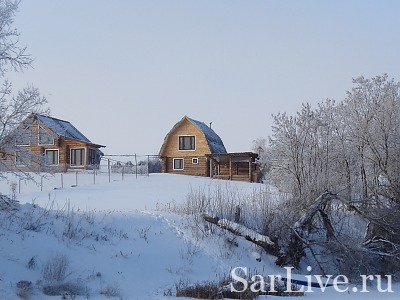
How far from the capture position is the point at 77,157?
49000 mm

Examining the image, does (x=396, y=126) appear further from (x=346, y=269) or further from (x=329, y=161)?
(x=346, y=269)

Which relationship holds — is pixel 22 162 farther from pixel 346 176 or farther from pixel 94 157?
pixel 94 157

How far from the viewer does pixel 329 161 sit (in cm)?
2670

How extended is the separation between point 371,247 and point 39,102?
12297 millimetres

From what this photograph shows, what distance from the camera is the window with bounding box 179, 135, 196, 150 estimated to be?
168ft

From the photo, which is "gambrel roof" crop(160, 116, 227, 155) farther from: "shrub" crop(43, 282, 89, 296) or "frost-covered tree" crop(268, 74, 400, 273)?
"shrub" crop(43, 282, 89, 296)

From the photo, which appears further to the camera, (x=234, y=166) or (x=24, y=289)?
(x=234, y=166)

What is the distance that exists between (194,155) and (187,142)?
1.59 meters

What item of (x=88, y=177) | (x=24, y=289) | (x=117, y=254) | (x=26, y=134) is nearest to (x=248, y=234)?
(x=117, y=254)


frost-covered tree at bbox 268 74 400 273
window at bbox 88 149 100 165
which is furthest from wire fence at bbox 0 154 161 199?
frost-covered tree at bbox 268 74 400 273

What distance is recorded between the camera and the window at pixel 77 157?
4878 cm

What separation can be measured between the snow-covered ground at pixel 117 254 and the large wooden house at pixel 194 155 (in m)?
29.9

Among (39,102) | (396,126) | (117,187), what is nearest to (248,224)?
(39,102)

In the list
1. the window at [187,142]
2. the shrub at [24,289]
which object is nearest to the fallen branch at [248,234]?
the shrub at [24,289]
